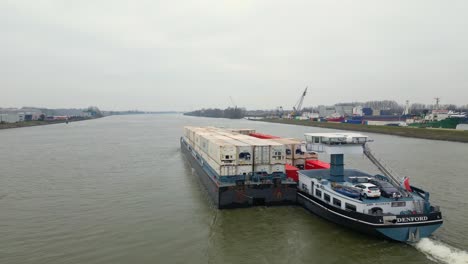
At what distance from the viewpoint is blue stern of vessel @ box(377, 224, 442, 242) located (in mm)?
19531

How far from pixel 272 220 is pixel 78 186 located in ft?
76.8

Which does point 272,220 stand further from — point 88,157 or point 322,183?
point 88,157

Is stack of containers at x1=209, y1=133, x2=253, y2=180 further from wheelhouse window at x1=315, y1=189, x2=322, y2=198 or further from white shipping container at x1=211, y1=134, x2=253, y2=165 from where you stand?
wheelhouse window at x1=315, y1=189, x2=322, y2=198

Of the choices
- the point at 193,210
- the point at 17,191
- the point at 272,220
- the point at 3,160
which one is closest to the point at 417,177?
the point at 272,220

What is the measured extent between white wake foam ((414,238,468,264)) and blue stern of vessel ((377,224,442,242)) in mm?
522

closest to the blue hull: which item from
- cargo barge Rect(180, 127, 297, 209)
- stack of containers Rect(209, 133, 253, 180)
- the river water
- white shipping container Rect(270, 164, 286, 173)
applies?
the river water

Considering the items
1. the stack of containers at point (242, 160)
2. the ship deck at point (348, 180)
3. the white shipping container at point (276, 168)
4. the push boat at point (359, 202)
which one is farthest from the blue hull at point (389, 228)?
the stack of containers at point (242, 160)

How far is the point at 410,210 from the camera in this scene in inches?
832

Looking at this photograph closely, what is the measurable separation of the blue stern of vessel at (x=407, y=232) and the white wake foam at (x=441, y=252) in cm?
52

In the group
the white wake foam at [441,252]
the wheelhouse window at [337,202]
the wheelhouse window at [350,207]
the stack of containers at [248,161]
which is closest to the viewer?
the white wake foam at [441,252]

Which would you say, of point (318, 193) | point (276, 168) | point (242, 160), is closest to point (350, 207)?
point (318, 193)

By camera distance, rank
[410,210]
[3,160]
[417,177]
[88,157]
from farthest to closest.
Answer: [88,157] → [3,160] → [417,177] → [410,210]

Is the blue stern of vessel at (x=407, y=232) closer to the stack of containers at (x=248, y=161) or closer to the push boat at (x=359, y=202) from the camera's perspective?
the push boat at (x=359, y=202)

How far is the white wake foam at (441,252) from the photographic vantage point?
1793 cm
